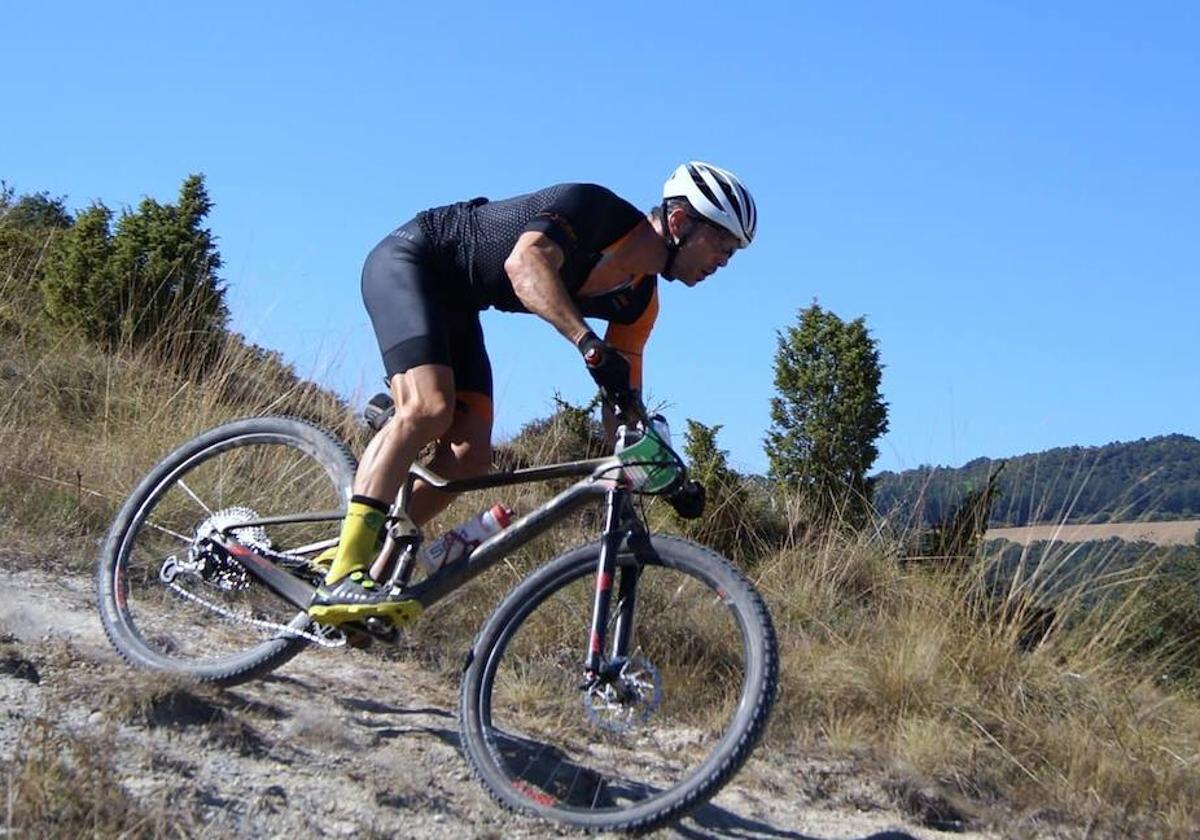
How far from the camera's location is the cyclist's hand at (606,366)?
13.1ft

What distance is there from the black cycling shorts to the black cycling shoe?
68 centimetres

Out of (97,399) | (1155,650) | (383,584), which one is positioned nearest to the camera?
(383,584)

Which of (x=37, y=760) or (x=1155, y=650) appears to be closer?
(x=37, y=760)

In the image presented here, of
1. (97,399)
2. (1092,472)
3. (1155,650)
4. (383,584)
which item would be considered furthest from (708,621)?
(97,399)

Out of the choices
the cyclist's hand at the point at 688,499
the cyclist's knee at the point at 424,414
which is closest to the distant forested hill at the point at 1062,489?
the cyclist's hand at the point at 688,499

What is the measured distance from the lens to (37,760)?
3.31m

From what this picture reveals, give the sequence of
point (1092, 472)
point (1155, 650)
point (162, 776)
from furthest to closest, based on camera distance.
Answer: point (1092, 472) < point (1155, 650) < point (162, 776)

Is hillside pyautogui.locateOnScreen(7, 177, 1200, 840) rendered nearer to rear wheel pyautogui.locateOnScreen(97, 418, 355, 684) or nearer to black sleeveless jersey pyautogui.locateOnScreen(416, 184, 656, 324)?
rear wheel pyautogui.locateOnScreen(97, 418, 355, 684)

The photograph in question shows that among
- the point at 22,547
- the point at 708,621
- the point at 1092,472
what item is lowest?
the point at 22,547

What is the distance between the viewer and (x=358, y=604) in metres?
4.22

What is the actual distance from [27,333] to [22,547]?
449 cm

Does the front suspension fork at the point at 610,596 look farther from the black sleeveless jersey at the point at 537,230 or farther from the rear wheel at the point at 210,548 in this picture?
the rear wheel at the point at 210,548

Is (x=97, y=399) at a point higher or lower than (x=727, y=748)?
higher

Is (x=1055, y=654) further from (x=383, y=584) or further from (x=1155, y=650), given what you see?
(x=383, y=584)
